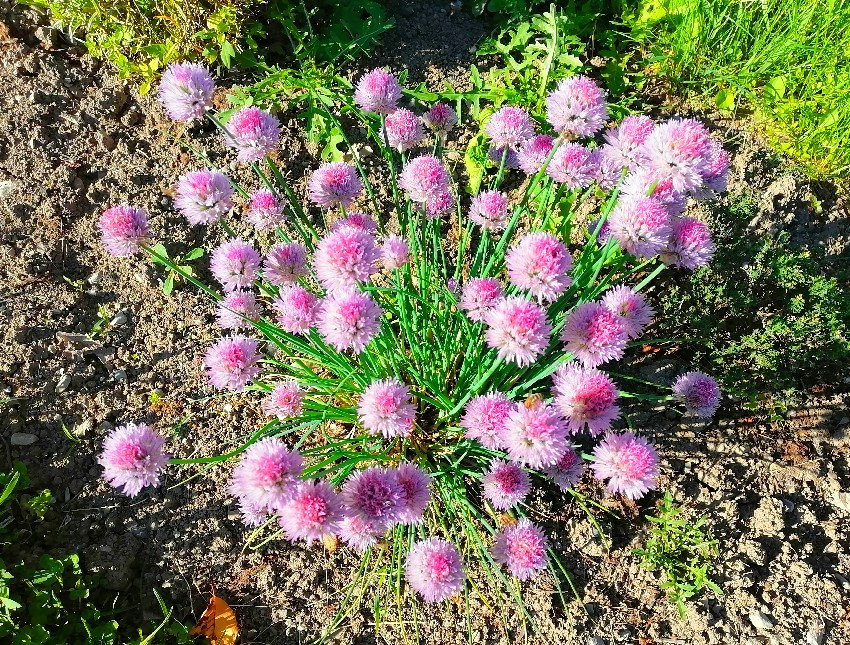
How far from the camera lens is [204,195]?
172cm

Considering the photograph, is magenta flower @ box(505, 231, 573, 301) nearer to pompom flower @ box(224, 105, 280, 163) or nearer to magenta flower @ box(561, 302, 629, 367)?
magenta flower @ box(561, 302, 629, 367)

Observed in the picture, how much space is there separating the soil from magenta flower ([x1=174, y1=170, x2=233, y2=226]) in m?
0.96

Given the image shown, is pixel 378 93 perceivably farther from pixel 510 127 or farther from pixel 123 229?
pixel 123 229

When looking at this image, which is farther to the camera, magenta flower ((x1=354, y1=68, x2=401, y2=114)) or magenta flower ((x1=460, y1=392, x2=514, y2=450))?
magenta flower ((x1=354, y1=68, x2=401, y2=114))

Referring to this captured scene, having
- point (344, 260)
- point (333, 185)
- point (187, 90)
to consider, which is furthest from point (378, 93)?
point (344, 260)

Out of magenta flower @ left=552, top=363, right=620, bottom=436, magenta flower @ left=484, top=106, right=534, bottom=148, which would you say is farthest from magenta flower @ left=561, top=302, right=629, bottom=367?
magenta flower @ left=484, top=106, right=534, bottom=148

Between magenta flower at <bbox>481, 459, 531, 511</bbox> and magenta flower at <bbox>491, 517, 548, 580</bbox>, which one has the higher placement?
magenta flower at <bbox>481, 459, 531, 511</bbox>

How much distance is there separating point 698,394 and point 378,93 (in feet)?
4.95

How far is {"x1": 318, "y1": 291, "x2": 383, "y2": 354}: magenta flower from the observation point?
4.77 ft

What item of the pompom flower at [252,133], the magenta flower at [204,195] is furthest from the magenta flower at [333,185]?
the magenta flower at [204,195]

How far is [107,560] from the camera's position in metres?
2.10

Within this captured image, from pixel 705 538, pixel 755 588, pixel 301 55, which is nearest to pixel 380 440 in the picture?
pixel 705 538

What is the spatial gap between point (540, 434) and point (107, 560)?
1.71 metres

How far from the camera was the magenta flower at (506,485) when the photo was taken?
5.76 ft
